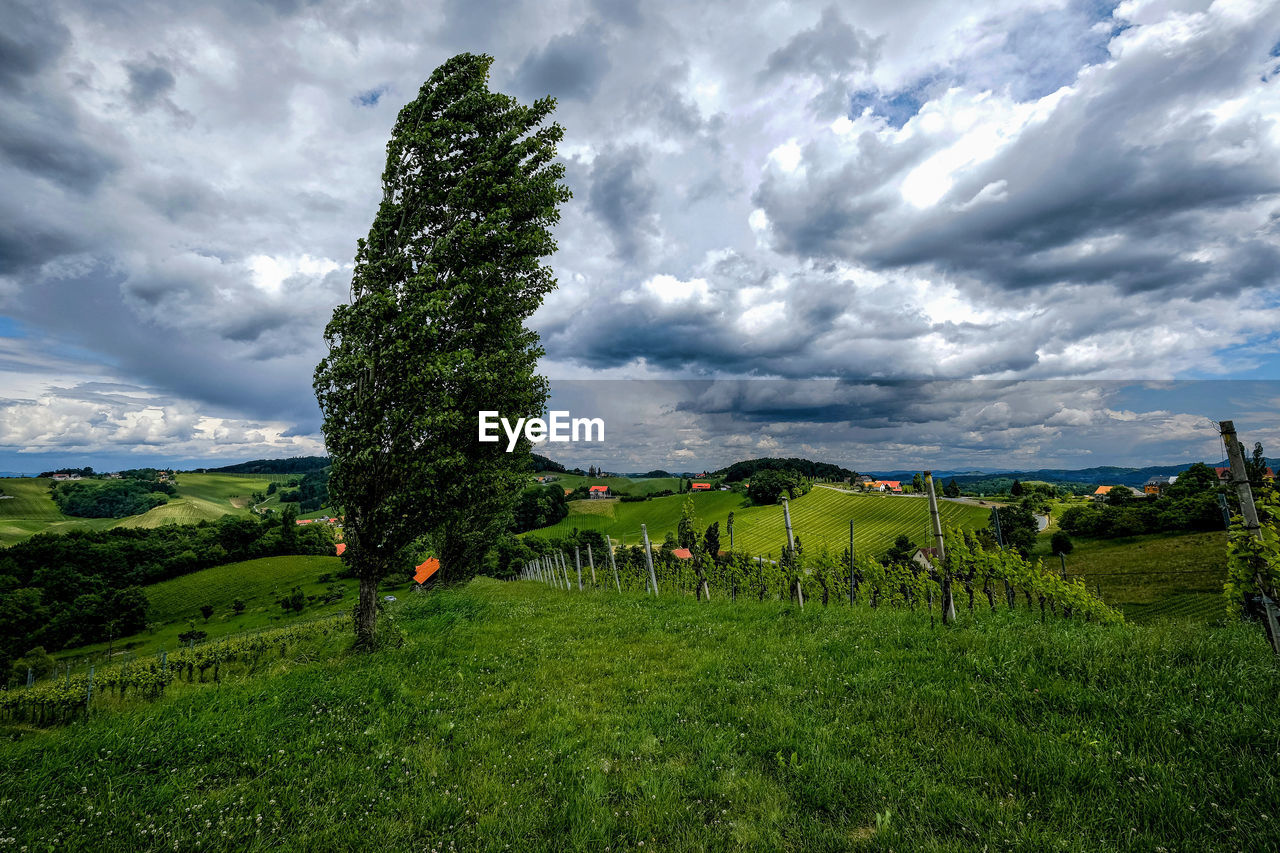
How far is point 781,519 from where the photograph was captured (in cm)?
8906

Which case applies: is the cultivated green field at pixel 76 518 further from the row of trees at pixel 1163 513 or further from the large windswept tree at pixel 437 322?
the row of trees at pixel 1163 513

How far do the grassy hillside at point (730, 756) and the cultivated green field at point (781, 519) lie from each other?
68.4 m

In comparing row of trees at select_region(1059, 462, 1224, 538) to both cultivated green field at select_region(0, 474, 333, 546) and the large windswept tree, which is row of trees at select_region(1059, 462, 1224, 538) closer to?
the large windswept tree

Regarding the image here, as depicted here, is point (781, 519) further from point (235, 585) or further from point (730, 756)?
point (235, 585)

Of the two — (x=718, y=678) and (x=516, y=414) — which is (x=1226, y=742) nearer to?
(x=718, y=678)

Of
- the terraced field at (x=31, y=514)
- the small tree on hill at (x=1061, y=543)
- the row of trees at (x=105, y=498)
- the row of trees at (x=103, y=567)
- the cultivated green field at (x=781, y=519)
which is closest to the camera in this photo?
the small tree on hill at (x=1061, y=543)

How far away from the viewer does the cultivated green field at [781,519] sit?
7969cm

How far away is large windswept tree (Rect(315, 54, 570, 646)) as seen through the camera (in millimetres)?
12039

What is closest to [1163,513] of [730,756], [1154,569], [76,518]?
[1154,569]

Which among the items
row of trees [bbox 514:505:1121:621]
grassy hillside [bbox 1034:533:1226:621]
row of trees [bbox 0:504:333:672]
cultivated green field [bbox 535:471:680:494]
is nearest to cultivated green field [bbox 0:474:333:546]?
row of trees [bbox 0:504:333:672]

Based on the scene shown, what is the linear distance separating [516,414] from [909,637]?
10549mm

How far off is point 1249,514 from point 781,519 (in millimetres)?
86286

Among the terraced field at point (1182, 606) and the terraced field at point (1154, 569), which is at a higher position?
the terraced field at point (1182, 606)

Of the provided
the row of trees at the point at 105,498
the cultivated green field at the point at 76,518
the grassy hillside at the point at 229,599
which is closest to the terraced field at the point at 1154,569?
the grassy hillside at the point at 229,599
